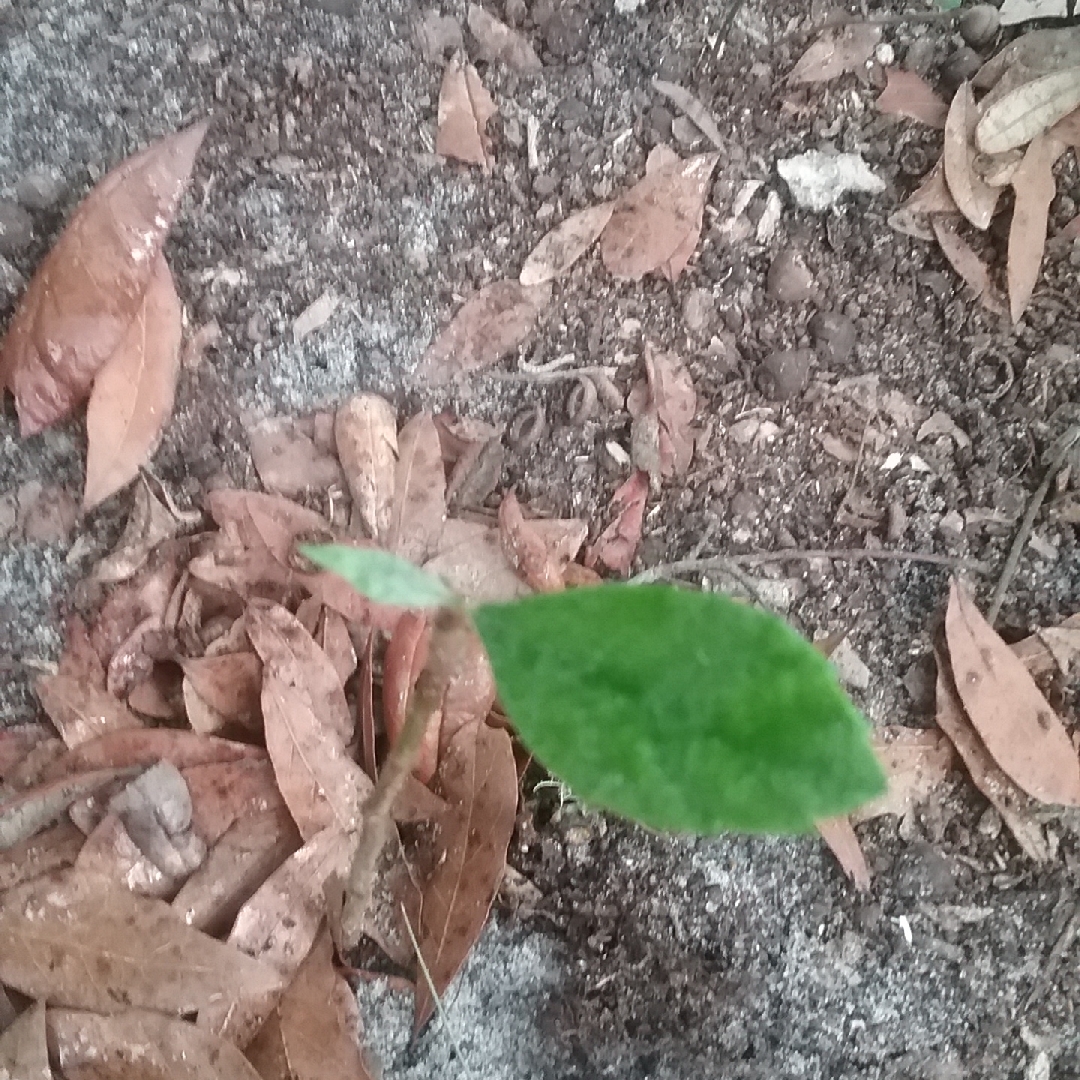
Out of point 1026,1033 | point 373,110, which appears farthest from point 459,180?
point 1026,1033

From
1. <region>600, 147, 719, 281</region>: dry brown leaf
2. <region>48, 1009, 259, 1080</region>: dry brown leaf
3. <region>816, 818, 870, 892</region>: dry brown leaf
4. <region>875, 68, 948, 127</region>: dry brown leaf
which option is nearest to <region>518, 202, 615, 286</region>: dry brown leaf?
<region>600, 147, 719, 281</region>: dry brown leaf

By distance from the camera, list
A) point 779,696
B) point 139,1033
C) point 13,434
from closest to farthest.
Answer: point 779,696 < point 139,1033 < point 13,434

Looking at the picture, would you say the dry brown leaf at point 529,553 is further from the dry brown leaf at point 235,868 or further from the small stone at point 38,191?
the small stone at point 38,191

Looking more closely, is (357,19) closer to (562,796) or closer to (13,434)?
(13,434)

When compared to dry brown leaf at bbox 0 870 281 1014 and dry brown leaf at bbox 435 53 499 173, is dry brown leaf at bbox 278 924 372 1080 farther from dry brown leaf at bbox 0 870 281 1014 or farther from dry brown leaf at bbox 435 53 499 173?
dry brown leaf at bbox 435 53 499 173

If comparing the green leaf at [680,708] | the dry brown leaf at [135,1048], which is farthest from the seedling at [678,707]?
the dry brown leaf at [135,1048]

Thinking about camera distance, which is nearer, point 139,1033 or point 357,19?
point 139,1033

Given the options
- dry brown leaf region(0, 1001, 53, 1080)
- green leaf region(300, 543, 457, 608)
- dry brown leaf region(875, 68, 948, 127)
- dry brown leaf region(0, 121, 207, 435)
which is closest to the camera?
green leaf region(300, 543, 457, 608)
